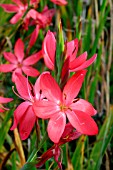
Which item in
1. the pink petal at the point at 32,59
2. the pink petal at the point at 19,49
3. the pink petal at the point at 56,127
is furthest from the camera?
the pink petal at the point at 19,49

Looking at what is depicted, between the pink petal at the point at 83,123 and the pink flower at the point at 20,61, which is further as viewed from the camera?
the pink flower at the point at 20,61

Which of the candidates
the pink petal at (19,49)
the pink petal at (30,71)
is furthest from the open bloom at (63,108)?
the pink petal at (19,49)

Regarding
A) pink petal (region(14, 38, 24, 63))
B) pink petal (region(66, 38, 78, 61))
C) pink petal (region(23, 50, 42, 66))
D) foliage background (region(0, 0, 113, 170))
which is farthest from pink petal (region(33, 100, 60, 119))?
pink petal (region(14, 38, 24, 63))

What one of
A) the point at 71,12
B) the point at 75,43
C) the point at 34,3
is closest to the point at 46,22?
the point at 34,3

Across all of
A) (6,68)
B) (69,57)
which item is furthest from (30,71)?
(69,57)

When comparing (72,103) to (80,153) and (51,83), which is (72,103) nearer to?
(51,83)

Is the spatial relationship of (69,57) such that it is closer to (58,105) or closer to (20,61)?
(58,105)

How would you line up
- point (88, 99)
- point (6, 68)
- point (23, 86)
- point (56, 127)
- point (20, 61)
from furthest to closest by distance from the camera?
1. point (88, 99)
2. point (20, 61)
3. point (6, 68)
4. point (23, 86)
5. point (56, 127)

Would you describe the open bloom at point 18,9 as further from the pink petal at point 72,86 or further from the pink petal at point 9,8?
the pink petal at point 72,86
